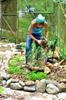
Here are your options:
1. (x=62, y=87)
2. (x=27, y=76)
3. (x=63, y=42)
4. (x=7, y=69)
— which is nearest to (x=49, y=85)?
(x=62, y=87)

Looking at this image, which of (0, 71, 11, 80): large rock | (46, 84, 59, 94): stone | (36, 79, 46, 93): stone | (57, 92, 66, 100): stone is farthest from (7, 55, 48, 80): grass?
(57, 92, 66, 100): stone

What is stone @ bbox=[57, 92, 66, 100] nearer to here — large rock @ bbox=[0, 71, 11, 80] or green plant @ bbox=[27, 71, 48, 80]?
green plant @ bbox=[27, 71, 48, 80]

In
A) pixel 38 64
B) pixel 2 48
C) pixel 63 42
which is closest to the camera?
pixel 38 64

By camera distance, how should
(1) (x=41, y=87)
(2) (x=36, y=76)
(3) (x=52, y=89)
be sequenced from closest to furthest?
(3) (x=52, y=89), (1) (x=41, y=87), (2) (x=36, y=76)

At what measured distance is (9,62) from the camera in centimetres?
1033

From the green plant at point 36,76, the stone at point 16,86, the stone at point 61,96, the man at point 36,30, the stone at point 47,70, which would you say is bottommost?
the stone at point 61,96

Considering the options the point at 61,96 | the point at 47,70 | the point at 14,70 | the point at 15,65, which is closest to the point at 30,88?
the point at 61,96

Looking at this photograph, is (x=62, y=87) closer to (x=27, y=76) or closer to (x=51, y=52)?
(x=27, y=76)

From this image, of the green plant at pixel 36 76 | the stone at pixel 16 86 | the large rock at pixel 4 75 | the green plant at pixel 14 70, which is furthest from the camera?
the green plant at pixel 14 70

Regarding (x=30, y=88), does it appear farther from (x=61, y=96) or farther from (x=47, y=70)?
(x=47, y=70)

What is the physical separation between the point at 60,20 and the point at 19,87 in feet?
10.6

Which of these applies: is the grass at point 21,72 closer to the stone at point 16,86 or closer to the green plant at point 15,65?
the green plant at point 15,65

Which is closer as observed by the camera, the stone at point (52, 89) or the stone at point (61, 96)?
the stone at point (61, 96)

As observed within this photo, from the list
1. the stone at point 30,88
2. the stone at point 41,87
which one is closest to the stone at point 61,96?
the stone at point 41,87
